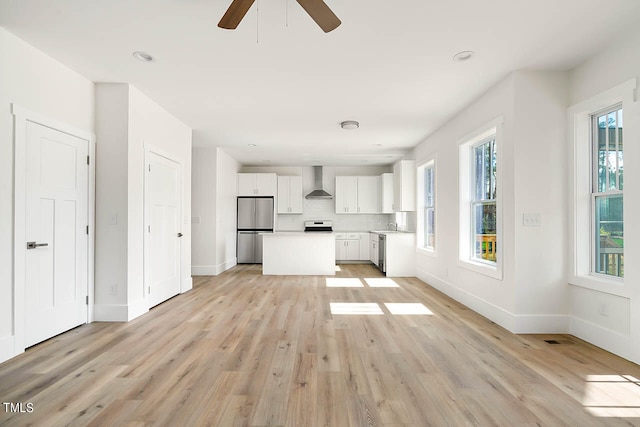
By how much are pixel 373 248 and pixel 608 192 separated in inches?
211

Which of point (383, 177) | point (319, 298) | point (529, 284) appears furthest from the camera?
point (383, 177)

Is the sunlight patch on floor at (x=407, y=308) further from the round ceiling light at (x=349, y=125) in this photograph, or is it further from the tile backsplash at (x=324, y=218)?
the tile backsplash at (x=324, y=218)

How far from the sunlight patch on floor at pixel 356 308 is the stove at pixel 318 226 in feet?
14.8

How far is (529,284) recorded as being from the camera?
3.26m

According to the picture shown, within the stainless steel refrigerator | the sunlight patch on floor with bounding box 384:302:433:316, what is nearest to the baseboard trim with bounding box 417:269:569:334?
the sunlight patch on floor with bounding box 384:302:433:316

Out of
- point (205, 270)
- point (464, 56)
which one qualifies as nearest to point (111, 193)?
point (205, 270)

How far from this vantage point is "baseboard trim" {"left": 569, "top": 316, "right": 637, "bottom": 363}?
264 cm

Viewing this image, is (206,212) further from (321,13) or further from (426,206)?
(321,13)

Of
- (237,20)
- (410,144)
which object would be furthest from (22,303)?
(410,144)

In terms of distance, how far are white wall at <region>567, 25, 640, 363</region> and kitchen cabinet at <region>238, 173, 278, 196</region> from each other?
6.50 metres

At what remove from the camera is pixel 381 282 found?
6.01m

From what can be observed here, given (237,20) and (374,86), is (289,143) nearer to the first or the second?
(374,86)

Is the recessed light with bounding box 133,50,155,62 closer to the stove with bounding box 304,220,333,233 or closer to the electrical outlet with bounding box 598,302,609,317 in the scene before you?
the electrical outlet with bounding box 598,302,609,317

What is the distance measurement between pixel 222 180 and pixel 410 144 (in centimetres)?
411
